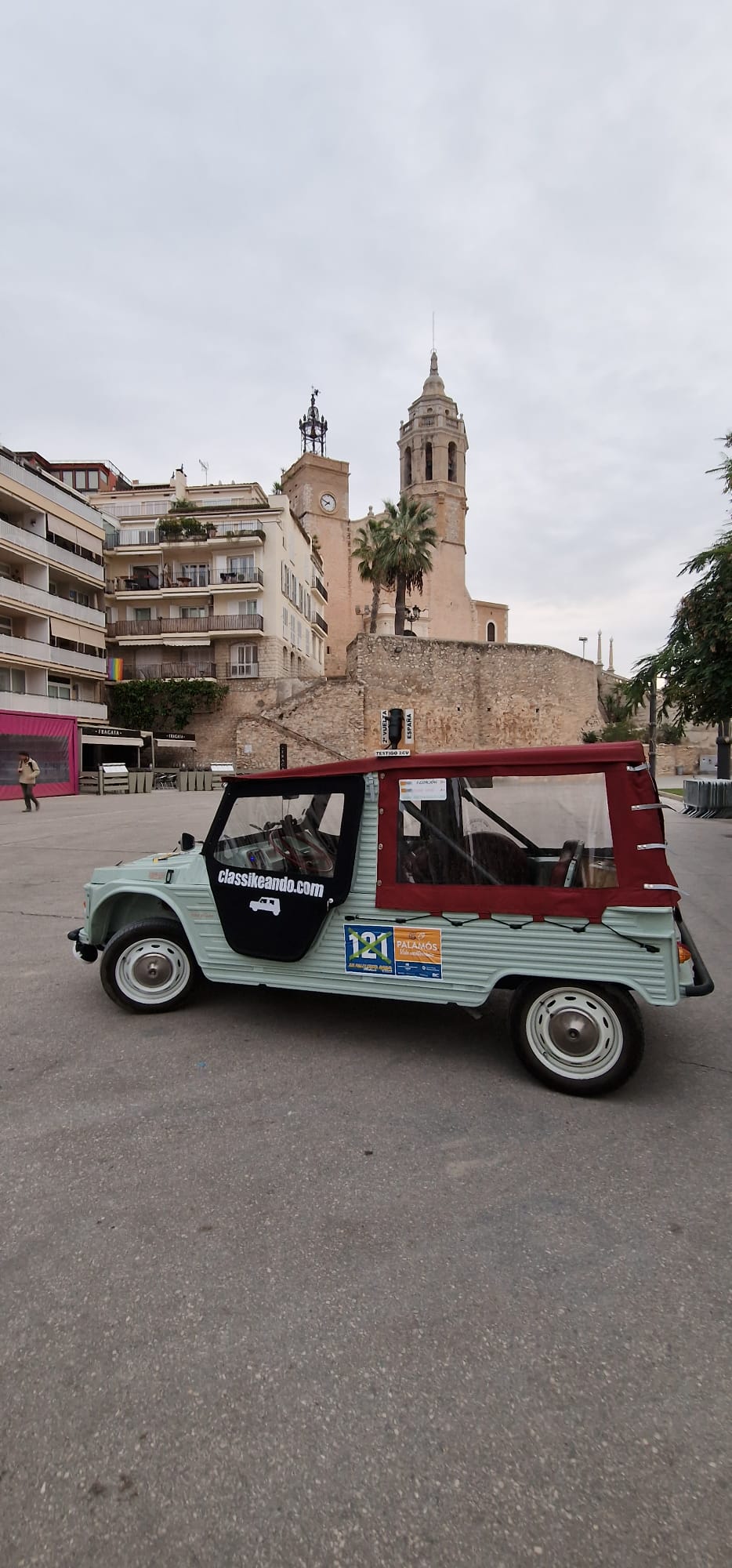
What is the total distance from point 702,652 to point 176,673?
35.0 metres

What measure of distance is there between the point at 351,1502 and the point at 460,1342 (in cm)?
52

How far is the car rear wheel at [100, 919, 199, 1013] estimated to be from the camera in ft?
14.5

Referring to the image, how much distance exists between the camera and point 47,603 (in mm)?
33750

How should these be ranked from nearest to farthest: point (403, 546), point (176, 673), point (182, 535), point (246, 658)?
point (182, 535) → point (176, 673) → point (246, 658) → point (403, 546)

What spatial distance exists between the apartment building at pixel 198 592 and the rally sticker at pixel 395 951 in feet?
129

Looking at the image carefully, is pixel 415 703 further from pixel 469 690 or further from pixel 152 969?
pixel 152 969

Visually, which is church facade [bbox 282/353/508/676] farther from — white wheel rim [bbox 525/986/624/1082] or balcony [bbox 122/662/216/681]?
white wheel rim [bbox 525/986/624/1082]

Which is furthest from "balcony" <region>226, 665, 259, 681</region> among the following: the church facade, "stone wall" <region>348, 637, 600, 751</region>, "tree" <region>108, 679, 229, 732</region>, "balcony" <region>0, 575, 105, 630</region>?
the church facade

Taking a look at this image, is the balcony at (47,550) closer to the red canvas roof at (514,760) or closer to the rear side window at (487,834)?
the red canvas roof at (514,760)

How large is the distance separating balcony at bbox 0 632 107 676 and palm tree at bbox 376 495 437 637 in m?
19.4

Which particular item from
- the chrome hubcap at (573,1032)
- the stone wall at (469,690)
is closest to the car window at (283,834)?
the chrome hubcap at (573,1032)

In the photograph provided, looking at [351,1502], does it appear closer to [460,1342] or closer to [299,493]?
[460,1342]

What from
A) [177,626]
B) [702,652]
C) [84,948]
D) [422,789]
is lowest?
[84,948]

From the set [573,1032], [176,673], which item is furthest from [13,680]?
[573,1032]
